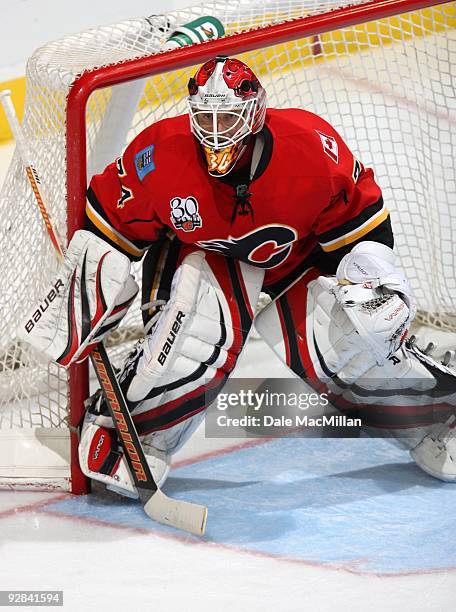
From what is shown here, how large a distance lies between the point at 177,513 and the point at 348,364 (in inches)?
18.8

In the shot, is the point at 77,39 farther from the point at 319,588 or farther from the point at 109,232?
the point at 319,588

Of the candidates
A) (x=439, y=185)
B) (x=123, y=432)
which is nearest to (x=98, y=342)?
(x=123, y=432)

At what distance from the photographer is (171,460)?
2.28 meters

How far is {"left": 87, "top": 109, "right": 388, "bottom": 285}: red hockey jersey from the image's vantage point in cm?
195

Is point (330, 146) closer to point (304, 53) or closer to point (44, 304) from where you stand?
point (44, 304)

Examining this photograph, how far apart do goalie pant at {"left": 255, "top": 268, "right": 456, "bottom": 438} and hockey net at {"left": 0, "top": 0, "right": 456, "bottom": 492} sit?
0.45 m

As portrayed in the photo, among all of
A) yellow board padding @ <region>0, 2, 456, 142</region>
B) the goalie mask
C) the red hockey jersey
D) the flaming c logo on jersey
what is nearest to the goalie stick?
the red hockey jersey

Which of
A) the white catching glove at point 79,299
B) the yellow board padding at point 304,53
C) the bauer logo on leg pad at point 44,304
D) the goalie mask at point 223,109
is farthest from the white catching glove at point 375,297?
the yellow board padding at point 304,53

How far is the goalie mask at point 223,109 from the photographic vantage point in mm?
1851

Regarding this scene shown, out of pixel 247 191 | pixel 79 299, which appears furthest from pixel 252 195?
pixel 79 299

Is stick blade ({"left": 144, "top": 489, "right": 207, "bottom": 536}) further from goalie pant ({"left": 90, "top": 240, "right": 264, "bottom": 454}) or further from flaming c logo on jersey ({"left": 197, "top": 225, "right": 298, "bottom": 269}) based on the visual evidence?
flaming c logo on jersey ({"left": 197, "top": 225, "right": 298, "bottom": 269})

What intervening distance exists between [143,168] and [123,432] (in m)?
0.54

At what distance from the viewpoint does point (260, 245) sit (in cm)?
204

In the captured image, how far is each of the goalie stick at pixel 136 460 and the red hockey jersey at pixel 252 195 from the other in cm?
22
